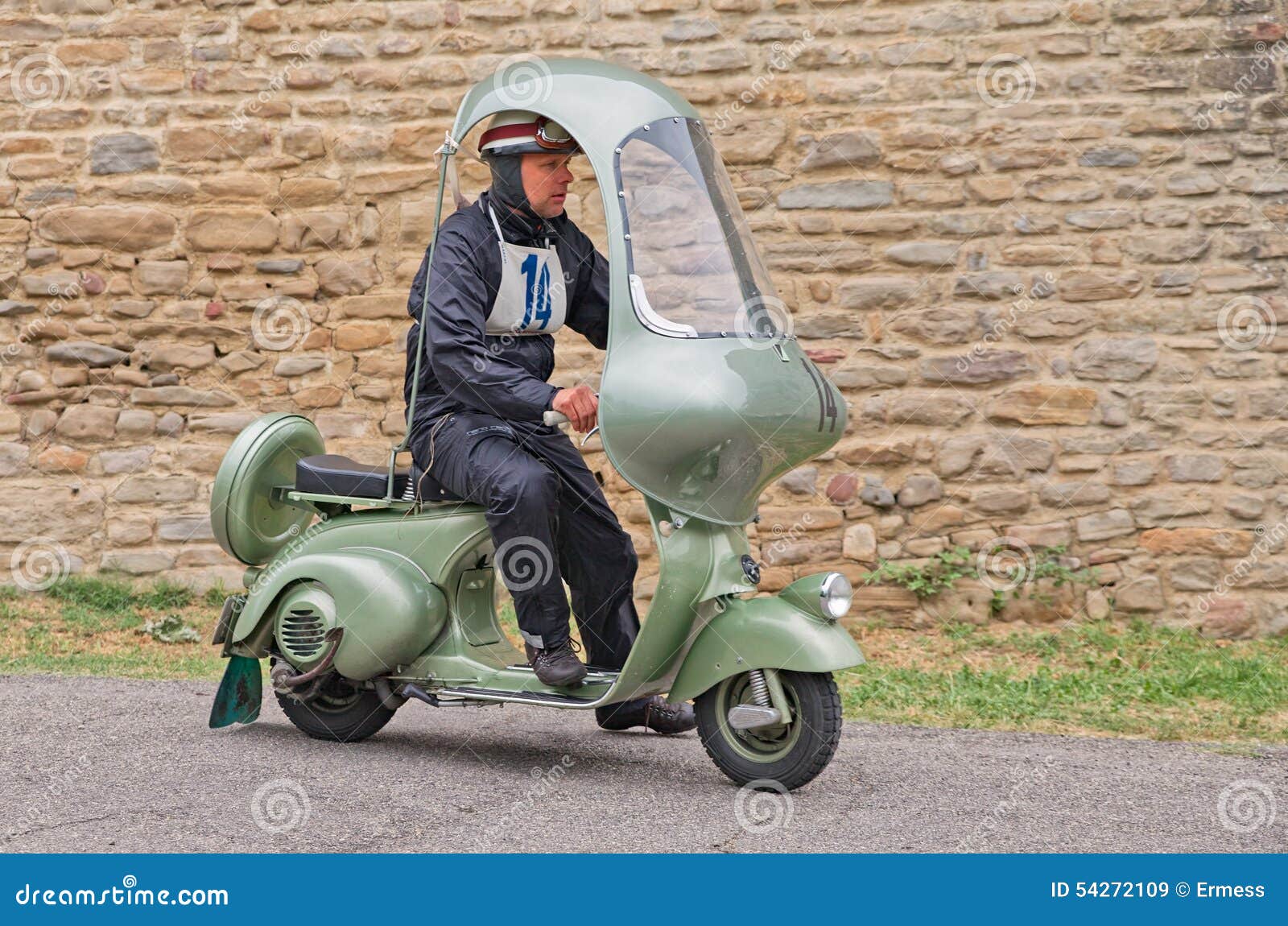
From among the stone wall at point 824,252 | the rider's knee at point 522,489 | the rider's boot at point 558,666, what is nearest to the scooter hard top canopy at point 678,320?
the rider's knee at point 522,489

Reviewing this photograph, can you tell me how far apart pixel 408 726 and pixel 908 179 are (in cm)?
393

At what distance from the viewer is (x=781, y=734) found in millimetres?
4176

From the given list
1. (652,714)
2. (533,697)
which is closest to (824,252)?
(652,714)

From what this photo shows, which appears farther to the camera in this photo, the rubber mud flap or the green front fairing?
the rubber mud flap

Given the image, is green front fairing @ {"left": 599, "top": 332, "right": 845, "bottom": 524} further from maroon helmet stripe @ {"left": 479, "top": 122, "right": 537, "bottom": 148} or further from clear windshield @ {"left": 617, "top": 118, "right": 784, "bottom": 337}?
maroon helmet stripe @ {"left": 479, "top": 122, "right": 537, "bottom": 148}

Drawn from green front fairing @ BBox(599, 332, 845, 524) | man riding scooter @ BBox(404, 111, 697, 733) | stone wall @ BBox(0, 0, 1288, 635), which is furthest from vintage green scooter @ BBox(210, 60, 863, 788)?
stone wall @ BBox(0, 0, 1288, 635)

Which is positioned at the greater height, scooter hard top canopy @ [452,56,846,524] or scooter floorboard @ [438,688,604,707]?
scooter hard top canopy @ [452,56,846,524]

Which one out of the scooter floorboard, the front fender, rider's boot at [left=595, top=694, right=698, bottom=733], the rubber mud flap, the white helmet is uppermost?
the white helmet

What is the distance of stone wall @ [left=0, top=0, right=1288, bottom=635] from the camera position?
23.9 ft

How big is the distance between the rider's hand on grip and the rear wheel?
137 centimetres

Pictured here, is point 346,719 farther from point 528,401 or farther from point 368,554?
point 528,401

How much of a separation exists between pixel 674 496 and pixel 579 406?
372mm

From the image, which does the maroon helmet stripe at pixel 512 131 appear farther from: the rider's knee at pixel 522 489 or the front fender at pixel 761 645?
the front fender at pixel 761 645

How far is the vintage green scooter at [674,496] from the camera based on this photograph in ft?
13.3
